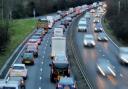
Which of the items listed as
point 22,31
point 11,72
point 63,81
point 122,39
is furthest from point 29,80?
point 22,31

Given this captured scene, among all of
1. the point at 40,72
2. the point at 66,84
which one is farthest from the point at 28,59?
the point at 66,84

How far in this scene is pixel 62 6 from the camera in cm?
18312

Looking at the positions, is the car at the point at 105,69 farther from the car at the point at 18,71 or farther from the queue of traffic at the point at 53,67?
the car at the point at 18,71

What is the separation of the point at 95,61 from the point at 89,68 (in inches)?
239

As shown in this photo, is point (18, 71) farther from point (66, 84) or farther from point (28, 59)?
point (28, 59)

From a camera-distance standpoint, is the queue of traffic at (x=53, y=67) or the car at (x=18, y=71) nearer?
the queue of traffic at (x=53, y=67)

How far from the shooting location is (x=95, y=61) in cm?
6500

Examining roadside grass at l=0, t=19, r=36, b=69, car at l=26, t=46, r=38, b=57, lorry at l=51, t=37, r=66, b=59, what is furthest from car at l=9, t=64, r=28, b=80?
car at l=26, t=46, r=38, b=57

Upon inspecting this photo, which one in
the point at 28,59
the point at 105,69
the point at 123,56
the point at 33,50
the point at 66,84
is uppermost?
the point at 66,84

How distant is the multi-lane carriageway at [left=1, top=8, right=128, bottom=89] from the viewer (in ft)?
158

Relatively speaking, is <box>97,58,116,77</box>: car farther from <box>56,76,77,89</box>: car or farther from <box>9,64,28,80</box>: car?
<box>56,76,77,89</box>: car

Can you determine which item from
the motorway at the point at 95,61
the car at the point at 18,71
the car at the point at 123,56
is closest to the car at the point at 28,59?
the motorway at the point at 95,61

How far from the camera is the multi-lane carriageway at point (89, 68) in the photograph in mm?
48156

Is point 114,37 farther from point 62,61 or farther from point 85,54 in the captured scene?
point 62,61
